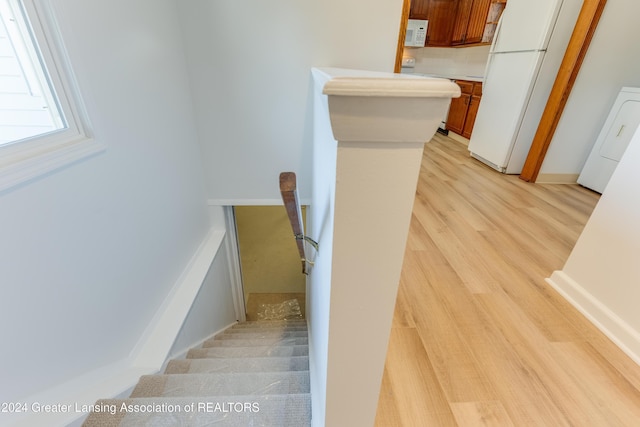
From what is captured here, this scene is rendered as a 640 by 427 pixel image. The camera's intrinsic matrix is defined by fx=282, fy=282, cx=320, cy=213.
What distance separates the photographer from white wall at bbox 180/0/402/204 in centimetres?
160

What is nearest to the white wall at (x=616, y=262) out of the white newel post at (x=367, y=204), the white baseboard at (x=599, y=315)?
the white baseboard at (x=599, y=315)

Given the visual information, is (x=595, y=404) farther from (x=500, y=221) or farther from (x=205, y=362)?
(x=205, y=362)

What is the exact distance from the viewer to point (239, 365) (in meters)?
1.35

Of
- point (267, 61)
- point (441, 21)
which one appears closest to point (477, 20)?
point (441, 21)

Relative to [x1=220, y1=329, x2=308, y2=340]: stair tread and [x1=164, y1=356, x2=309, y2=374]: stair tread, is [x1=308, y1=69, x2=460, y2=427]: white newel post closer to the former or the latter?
[x1=164, y1=356, x2=309, y2=374]: stair tread

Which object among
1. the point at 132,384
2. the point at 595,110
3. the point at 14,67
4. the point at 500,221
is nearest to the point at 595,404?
the point at 500,221

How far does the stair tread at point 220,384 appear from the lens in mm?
1108

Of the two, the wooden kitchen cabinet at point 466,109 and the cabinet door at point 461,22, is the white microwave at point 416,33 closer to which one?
the cabinet door at point 461,22

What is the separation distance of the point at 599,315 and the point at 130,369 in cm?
224

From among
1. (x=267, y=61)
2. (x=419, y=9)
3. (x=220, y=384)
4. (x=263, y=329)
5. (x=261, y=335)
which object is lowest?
(x=263, y=329)

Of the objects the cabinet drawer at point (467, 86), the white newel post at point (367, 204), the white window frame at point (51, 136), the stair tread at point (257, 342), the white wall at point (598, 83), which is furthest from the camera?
the cabinet drawer at point (467, 86)

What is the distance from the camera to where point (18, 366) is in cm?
74

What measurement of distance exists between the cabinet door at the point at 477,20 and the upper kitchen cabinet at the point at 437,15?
61 centimetres

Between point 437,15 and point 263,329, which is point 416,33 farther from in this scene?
point 263,329
